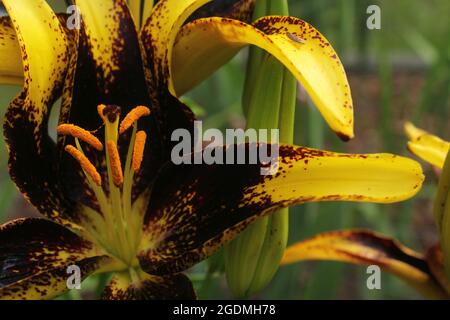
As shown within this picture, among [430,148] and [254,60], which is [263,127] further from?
[430,148]

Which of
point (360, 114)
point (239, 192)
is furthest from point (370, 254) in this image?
point (360, 114)

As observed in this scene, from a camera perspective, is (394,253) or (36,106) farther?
(394,253)

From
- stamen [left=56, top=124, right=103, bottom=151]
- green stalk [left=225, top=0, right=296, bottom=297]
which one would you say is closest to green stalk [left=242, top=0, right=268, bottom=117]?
green stalk [left=225, top=0, right=296, bottom=297]

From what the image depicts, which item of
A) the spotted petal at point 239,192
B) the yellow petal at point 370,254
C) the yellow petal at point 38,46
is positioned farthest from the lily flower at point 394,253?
the yellow petal at point 38,46

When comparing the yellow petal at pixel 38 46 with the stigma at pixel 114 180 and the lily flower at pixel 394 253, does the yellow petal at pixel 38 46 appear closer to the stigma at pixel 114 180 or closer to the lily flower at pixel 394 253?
the stigma at pixel 114 180

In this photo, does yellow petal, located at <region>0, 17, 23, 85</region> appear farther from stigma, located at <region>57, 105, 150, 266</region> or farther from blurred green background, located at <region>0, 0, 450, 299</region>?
blurred green background, located at <region>0, 0, 450, 299</region>
